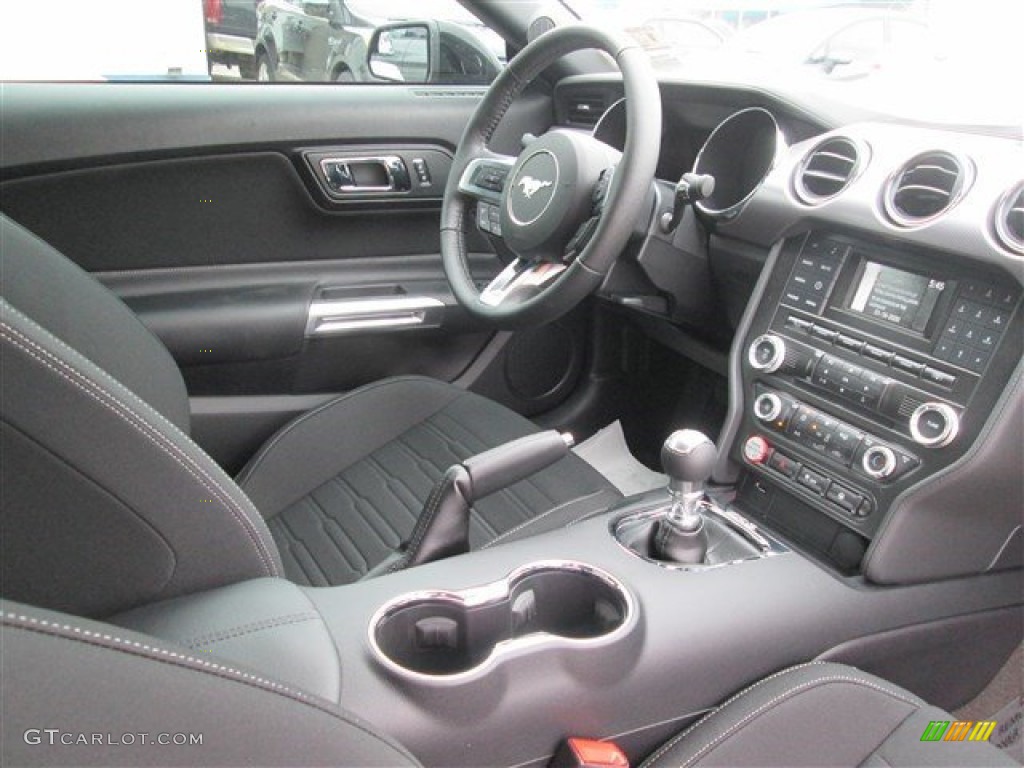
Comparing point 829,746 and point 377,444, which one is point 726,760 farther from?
point 377,444

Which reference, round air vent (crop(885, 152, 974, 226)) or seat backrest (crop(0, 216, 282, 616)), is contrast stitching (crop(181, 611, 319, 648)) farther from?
round air vent (crop(885, 152, 974, 226))

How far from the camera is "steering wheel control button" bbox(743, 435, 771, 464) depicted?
1.20 meters

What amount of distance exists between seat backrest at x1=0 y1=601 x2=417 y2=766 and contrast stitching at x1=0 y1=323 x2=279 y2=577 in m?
0.21

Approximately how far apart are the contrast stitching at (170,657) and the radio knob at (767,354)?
2.52ft

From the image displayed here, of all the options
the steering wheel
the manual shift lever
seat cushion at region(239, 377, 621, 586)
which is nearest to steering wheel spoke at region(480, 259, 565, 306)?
the steering wheel

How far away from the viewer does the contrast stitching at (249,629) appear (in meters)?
0.71

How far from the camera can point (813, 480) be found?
113cm

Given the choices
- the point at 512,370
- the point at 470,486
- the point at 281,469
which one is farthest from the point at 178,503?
the point at 512,370

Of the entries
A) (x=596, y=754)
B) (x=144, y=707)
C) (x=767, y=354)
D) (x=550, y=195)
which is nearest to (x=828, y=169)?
(x=767, y=354)

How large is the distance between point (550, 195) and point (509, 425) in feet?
1.56

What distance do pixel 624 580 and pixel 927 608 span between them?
420 mm

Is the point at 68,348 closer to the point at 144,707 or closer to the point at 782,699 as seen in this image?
the point at 144,707

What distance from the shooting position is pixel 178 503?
73cm

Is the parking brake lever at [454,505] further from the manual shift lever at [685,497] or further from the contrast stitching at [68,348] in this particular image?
the contrast stitching at [68,348]
